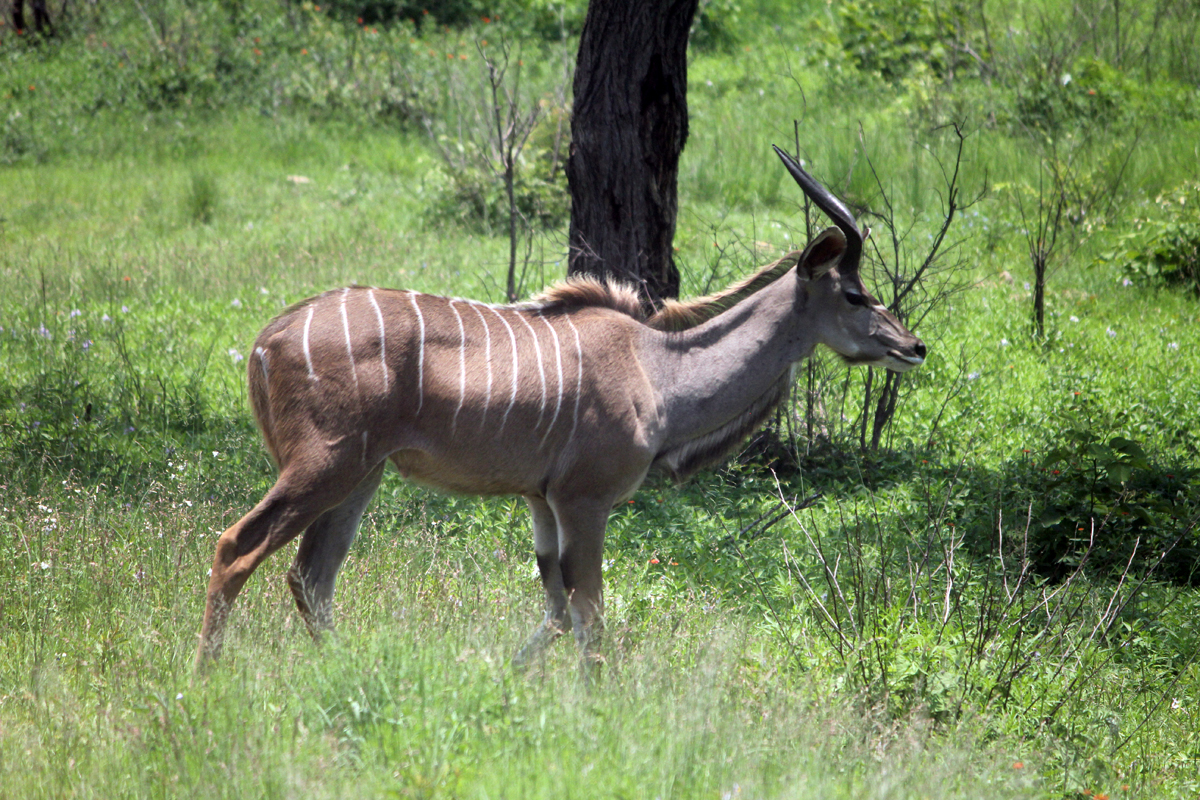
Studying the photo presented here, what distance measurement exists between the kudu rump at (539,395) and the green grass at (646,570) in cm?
33

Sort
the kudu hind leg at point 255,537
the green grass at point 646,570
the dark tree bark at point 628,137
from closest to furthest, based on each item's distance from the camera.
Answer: the green grass at point 646,570 → the kudu hind leg at point 255,537 → the dark tree bark at point 628,137

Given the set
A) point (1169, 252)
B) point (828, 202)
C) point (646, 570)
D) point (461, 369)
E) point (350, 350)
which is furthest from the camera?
point (1169, 252)

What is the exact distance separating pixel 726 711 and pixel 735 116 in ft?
35.0

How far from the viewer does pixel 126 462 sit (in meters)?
5.62

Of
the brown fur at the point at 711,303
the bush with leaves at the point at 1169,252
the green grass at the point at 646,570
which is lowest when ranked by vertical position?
the green grass at the point at 646,570

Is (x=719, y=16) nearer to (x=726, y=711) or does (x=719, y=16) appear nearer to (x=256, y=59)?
(x=256, y=59)

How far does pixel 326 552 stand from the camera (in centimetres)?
408

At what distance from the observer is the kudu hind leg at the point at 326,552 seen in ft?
13.2

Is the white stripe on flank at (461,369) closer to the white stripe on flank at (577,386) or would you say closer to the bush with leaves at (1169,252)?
the white stripe on flank at (577,386)

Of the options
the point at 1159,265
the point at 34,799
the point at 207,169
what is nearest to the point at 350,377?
the point at 34,799

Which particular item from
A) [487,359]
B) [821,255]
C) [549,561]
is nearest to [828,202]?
[821,255]

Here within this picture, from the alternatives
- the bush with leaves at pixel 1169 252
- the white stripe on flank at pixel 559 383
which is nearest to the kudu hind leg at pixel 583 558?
the white stripe on flank at pixel 559 383

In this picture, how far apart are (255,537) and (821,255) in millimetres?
2408

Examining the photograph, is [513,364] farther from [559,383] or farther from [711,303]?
[711,303]
